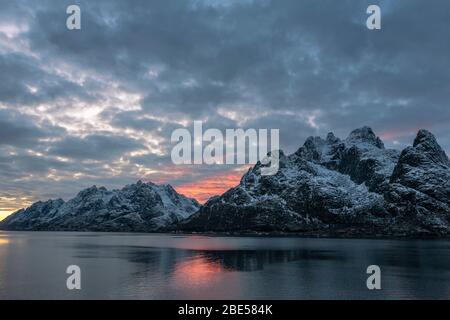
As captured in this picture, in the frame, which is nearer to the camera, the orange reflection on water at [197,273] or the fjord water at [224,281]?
the fjord water at [224,281]

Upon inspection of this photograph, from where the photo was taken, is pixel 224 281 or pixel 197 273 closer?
pixel 224 281

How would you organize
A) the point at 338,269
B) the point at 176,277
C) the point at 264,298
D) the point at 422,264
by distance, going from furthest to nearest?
1. the point at 422,264
2. the point at 338,269
3. the point at 176,277
4. the point at 264,298

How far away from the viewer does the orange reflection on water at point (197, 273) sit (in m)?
97.2

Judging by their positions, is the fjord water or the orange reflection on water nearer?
the fjord water

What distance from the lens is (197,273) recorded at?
112 m

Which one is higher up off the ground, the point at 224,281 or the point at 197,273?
the point at 224,281

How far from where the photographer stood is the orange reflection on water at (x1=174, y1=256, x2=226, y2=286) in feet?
319
